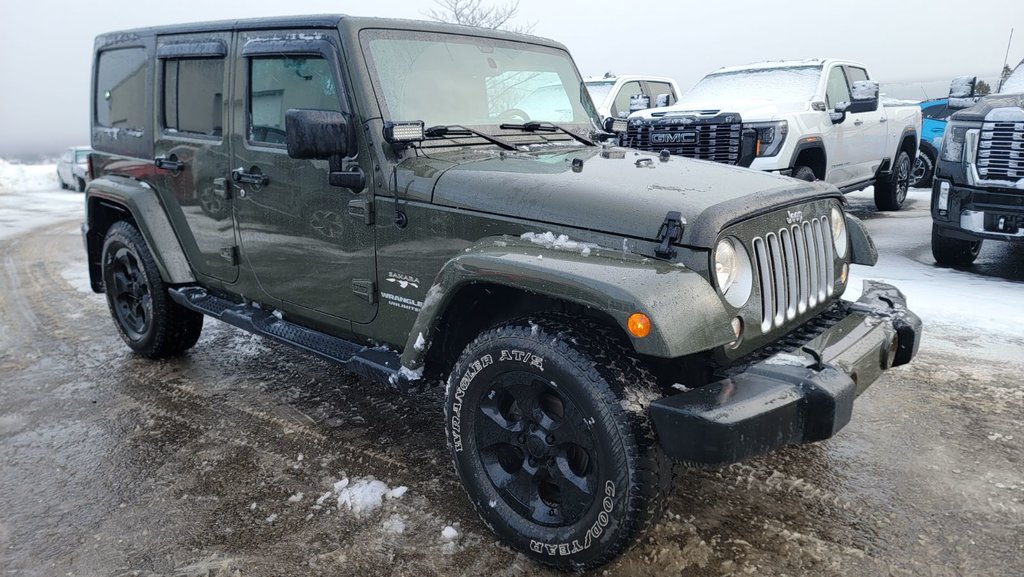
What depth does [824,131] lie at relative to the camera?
8.47m

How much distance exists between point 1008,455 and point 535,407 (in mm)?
2343

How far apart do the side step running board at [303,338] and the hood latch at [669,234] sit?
117 cm

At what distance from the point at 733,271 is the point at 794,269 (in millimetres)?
408

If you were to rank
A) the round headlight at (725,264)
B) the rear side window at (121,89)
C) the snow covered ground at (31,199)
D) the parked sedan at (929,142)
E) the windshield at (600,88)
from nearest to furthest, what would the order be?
the round headlight at (725,264) → the rear side window at (121,89) → the windshield at (600,88) → the snow covered ground at (31,199) → the parked sedan at (929,142)

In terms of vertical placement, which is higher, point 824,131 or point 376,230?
point 824,131

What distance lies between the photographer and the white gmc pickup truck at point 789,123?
25.9 ft

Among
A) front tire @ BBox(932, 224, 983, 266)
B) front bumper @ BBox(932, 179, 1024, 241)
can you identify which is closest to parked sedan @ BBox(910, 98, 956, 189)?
front tire @ BBox(932, 224, 983, 266)

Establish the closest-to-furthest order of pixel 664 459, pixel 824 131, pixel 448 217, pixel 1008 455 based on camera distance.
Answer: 1. pixel 664 459
2. pixel 448 217
3. pixel 1008 455
4. pixel 824 131

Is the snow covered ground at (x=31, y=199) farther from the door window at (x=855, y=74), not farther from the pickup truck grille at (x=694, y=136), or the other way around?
the door window at (x=855, y=74)

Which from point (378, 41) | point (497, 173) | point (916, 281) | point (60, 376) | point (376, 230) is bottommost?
point (60, 376)

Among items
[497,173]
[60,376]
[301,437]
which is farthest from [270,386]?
[497,173]

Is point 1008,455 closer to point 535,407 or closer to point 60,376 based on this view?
point 535,407

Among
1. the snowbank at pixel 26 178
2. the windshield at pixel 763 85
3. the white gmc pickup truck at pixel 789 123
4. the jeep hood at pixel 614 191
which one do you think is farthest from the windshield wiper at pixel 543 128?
the snowbank at pixel 26 178

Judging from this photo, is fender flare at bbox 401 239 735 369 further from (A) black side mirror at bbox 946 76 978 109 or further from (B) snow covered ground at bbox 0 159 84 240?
(B) snow covered ground at bbox 0 159 84 240
